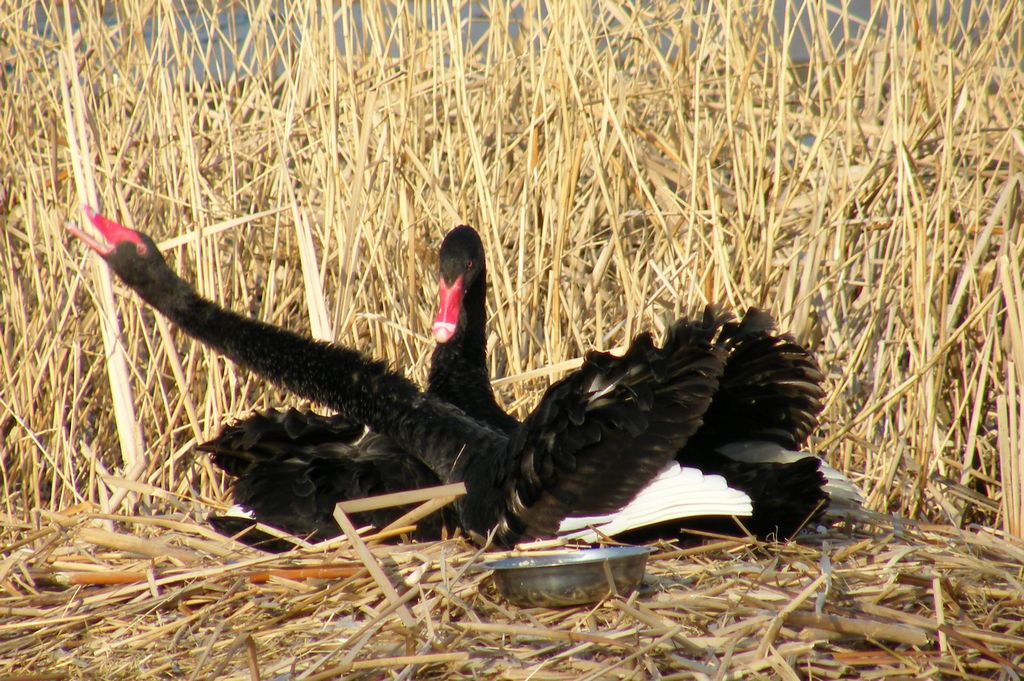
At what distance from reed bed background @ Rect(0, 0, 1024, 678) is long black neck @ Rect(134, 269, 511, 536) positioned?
30 centimetres

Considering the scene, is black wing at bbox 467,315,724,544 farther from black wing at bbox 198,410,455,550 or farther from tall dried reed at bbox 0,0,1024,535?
tall dried reed at bbox 0,0,1024,535

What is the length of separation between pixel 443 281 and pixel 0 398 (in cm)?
166

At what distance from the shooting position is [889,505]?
382 cm

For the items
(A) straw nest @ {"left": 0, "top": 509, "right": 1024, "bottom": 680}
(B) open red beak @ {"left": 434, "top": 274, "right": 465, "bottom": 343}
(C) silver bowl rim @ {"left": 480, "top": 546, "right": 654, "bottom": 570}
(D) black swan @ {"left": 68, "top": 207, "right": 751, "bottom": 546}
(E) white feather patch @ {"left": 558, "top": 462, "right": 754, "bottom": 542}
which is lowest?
(A) straw nest @ {"left": 0, "top": 509, "right": 1024, "bottom": 680}

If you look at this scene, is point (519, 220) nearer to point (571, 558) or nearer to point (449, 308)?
point (449, 308)

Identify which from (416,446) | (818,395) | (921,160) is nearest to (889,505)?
(818,395)

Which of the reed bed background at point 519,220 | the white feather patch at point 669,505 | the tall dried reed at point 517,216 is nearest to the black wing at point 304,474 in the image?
the reed bed background at point 519,220

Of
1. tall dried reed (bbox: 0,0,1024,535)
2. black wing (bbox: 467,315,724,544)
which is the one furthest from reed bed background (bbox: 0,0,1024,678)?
black wing (bbox: 467,315,724,544)

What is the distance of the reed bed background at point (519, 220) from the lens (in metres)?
3.75

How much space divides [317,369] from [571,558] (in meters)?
1.29

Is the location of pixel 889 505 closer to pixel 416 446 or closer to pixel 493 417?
pixel 493 417

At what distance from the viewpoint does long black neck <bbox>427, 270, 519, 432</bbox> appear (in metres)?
3.68

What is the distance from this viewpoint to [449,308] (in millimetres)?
3564

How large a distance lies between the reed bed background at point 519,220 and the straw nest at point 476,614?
589mm
